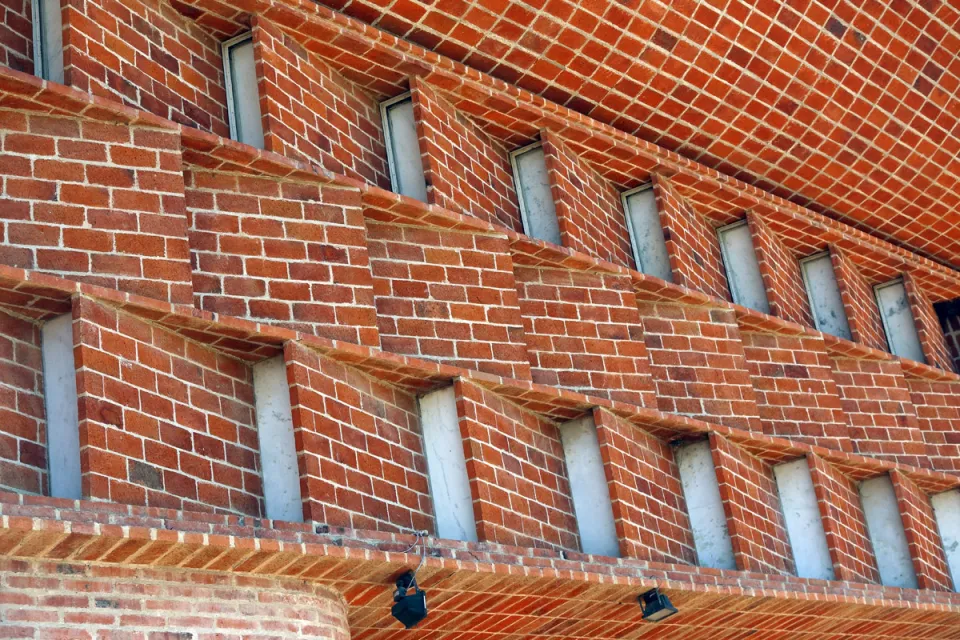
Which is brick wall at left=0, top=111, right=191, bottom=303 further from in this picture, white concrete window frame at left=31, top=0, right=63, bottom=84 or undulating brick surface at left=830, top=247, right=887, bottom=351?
undulating brick surface at left=830, top=247, right=887, bottom=351

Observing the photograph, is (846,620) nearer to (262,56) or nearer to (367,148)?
(367,148)

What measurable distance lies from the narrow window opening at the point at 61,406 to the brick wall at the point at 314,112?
1.59 m

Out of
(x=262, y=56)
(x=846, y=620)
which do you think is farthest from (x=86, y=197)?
(x=846, y=620)

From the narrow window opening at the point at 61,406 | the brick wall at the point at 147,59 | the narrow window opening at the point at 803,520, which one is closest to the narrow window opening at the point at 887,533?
the narrow window opening at the point at 803,520

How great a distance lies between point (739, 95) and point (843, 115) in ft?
2.72

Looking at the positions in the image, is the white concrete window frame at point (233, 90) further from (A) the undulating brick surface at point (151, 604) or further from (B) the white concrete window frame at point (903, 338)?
(B) the white concrete window frame at point (903, 338)

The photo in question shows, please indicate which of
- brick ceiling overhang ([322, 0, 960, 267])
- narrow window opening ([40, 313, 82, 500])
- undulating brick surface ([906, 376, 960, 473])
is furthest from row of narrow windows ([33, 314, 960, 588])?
brick ceiling overhang ([322, 0, 960, 267])

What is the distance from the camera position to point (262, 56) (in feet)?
24.0

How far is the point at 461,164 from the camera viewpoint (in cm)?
815

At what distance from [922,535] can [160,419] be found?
5.46 metres

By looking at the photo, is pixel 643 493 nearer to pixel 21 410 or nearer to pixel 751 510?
pixel 751 510

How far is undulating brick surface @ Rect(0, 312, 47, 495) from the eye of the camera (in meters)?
5.46

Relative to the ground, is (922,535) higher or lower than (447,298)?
lower

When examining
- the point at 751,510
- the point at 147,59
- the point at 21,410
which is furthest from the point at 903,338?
the point at 21,410
